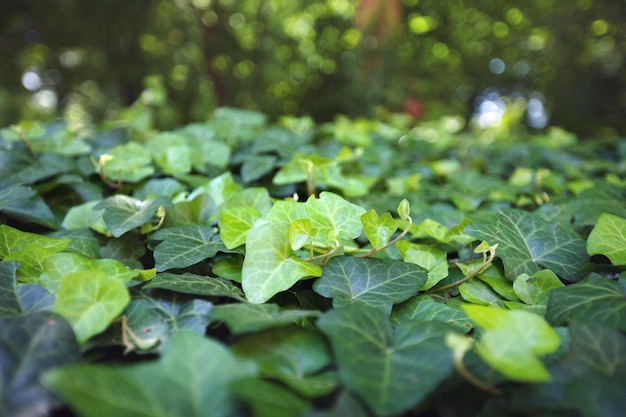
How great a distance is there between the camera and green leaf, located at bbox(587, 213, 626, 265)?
73cm

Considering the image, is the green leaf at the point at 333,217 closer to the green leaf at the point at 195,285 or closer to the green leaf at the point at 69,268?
the green leaf at the point at 195,285

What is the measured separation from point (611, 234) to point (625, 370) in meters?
0.35

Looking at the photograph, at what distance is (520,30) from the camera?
537cm

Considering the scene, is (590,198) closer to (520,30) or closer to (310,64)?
(310,64)

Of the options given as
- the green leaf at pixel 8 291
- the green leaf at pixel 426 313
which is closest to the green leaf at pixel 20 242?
the green leaf at pixel 8 291

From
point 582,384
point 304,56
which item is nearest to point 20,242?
point 582,384

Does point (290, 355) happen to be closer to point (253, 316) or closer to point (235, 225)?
point (253, 316)

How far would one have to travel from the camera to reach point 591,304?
61cm

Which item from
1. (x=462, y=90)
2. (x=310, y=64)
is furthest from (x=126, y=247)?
(x=462, y=90)

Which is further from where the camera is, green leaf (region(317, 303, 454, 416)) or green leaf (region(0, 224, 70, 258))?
green leaf (region(0, 224, 70, 258))

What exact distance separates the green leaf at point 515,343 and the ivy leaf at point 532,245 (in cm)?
27

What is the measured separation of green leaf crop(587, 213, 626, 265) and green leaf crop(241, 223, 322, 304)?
495 mm

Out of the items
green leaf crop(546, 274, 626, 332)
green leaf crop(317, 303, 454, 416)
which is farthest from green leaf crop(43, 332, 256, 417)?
green leaf crop(546, 274, 626, 332)

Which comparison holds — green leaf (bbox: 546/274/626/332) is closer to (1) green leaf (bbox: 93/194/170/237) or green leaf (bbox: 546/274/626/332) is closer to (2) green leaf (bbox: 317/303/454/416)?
(2) green leaf (bbox: 317/303/454/416)
